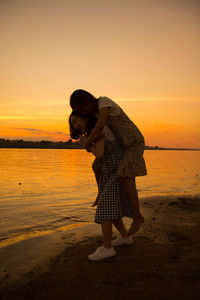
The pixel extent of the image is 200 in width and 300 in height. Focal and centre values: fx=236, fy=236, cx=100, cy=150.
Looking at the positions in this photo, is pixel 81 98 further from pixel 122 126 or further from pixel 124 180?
pixel 124 180

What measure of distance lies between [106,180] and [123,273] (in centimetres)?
104

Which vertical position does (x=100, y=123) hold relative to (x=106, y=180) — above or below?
above

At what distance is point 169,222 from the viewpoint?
436 centimetres

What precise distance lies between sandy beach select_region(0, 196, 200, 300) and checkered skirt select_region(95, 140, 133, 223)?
52 cm

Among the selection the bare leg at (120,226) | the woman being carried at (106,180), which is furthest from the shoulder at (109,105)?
the bare leg at (120,226)

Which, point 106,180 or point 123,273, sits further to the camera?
point 106,180

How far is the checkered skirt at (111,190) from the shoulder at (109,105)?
37 cm

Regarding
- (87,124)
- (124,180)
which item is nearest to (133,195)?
(124,180)

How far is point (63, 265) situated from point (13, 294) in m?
0.65

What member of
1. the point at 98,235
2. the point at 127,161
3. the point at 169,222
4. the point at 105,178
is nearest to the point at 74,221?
the point at 98,235

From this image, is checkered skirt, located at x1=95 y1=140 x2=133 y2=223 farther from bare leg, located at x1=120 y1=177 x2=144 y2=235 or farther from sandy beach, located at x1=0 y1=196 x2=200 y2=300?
sandy beach, located at x1=0 y1=196 x2=200 y2=300

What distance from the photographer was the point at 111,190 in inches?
112

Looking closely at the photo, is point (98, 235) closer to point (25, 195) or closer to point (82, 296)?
point (82, 296)

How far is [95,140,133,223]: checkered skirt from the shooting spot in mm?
2789
